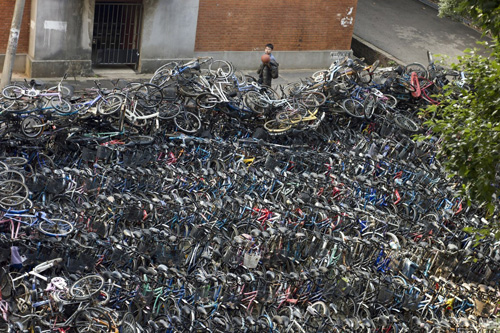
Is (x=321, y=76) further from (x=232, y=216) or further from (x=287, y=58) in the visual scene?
(x=232, y=216)

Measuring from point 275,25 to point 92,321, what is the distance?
13239 millimetres

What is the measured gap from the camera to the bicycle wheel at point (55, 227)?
9914mm

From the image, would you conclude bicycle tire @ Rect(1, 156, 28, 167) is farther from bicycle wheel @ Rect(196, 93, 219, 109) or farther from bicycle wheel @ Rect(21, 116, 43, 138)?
bicycle wheel @ Rect(196, 93, 219, 109)

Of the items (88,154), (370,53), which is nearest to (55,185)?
(88,154)

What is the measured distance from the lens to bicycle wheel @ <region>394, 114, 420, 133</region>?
1524 cm

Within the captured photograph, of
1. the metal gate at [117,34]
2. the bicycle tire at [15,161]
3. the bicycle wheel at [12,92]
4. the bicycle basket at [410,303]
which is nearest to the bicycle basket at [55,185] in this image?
the bicycle tire at [15,161]

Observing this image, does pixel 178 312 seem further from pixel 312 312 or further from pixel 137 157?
pixel 137 157

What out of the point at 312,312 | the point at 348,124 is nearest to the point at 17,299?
the point at 312,312

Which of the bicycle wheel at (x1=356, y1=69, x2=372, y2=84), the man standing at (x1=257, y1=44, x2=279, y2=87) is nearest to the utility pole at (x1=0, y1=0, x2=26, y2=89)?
the man standing at (x1=257, y1=44, x2=279, y2=87)

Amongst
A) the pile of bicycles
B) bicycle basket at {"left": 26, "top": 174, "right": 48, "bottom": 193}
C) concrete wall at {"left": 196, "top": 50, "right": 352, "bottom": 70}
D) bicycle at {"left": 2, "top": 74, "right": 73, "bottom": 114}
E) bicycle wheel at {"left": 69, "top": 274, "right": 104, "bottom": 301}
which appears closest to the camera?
bicycle wheel at {"left": 69, "top": 274, "right": 104, "bottom": 301}

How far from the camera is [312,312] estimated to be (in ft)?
31.6

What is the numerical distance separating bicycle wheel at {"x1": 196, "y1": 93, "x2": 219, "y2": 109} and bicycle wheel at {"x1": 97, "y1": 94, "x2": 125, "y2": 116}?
158 cm

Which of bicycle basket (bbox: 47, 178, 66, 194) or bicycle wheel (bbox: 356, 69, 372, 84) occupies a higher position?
bicycle wheel (bbox: 356, 69, 372, 84)

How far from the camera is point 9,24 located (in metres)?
17.4
